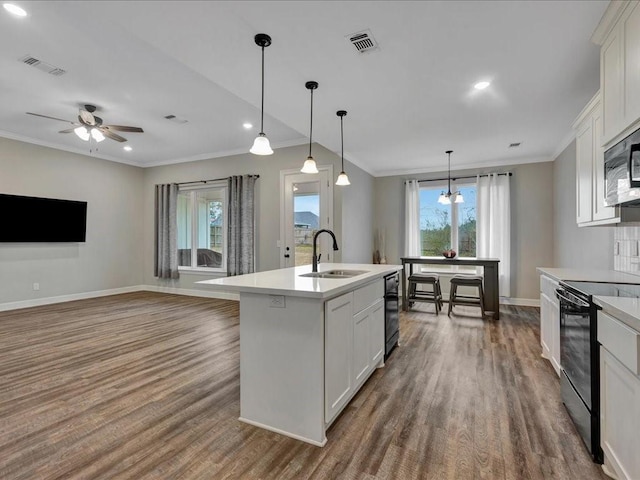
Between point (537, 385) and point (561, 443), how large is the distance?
0.84 m

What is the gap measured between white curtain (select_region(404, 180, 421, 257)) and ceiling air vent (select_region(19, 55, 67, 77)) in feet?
18.6

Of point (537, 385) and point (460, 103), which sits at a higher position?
point (460, 103)

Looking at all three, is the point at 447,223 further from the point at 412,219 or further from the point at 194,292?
the point at 194,292

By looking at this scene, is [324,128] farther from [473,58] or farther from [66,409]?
[66,409]

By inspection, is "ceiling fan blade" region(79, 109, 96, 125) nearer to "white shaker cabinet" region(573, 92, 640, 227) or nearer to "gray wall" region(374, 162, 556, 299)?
"white shaker cabinet" region(573, 92, 640, 227)

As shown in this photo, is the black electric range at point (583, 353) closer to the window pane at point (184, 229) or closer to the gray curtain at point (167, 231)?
the window pane at point (184, 229)

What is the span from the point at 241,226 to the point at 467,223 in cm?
445

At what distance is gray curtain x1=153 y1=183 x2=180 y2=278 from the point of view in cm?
689

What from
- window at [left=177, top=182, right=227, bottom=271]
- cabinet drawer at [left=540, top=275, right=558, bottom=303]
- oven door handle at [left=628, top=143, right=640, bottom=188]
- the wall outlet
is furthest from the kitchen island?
window at [left=177, top=182, right=227, bottom=271]

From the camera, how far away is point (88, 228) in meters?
6.41

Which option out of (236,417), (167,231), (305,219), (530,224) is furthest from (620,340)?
(167,231)

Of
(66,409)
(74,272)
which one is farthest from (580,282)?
(74,272)

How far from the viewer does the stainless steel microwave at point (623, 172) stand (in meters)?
1.75

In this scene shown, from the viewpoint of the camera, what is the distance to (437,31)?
2.22m
